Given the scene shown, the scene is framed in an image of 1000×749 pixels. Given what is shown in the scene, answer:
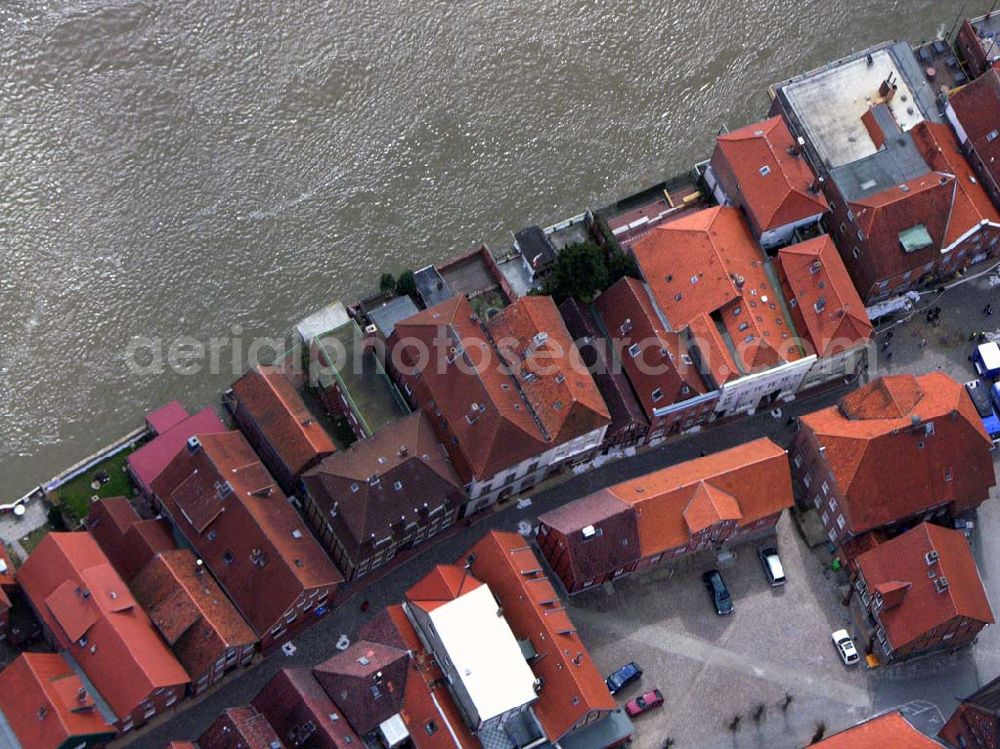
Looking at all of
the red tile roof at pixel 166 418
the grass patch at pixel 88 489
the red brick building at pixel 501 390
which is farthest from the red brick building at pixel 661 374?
the grass patch at pixel 88 489

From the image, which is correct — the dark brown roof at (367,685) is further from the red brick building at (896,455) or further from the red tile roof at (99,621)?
the red brick building at (896,455)

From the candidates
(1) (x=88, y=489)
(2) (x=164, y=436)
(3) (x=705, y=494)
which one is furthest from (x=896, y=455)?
(1) (x=88, y=489)

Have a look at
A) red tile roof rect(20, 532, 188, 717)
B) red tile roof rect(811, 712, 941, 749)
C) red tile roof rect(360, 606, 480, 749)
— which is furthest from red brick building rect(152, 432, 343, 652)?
red tile roof rect(811, 712, 941, 749)

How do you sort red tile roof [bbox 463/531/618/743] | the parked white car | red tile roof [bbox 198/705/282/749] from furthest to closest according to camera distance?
the parked white car, red tile roof [bbox 463/531/618/743], red tile roof [bbox 198/705/282/749]

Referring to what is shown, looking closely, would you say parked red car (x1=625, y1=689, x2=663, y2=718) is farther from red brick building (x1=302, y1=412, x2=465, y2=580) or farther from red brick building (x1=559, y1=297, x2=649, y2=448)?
red brick building (x1=559, y1=297, x2=649, y2=448)

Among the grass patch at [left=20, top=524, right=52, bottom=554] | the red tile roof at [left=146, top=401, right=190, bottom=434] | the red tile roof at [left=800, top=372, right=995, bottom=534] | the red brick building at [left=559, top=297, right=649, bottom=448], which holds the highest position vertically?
the red tile roof at [left=146, top=401, right=190, bottom=434]

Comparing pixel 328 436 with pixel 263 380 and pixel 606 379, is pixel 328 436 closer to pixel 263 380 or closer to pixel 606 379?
pixel 263 380
